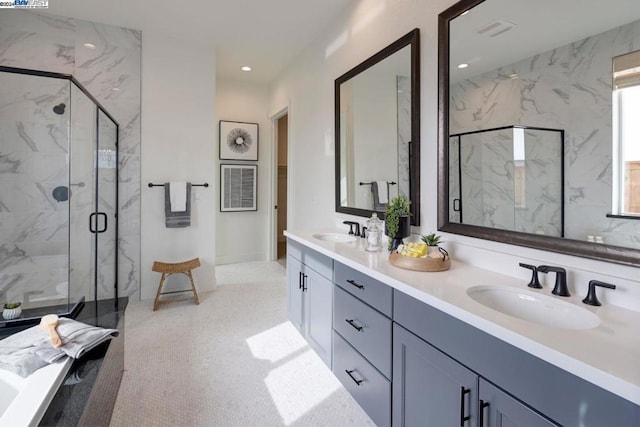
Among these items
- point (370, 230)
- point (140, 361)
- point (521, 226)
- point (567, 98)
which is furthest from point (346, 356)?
point (567, 98)

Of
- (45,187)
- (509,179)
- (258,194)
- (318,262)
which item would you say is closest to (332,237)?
(318,262)

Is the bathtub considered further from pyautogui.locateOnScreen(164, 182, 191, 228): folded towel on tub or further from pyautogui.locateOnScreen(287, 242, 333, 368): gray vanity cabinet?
pyautogui.locateOnScreen(164, 182, 191, 228): folded towel on tub

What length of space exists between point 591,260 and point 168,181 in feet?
12.2

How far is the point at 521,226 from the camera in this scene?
1477 mm

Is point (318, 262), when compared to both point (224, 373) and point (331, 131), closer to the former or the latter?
point (224, 373)

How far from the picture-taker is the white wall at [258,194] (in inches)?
197

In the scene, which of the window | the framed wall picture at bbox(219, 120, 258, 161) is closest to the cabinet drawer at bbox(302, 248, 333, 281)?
the window

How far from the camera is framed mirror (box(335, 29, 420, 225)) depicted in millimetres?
2121

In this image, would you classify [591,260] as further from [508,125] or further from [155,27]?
[155,27]

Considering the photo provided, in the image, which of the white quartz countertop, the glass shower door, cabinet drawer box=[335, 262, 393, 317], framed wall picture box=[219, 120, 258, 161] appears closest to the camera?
the white quartz countertop

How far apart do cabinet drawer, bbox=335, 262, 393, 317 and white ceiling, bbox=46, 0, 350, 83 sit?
7.95ft

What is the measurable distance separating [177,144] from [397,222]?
9.38 feet

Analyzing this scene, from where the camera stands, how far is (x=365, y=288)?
5.66 feet

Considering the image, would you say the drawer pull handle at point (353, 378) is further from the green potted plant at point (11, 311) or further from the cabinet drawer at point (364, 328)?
the green potted plant at point (11, 311)
